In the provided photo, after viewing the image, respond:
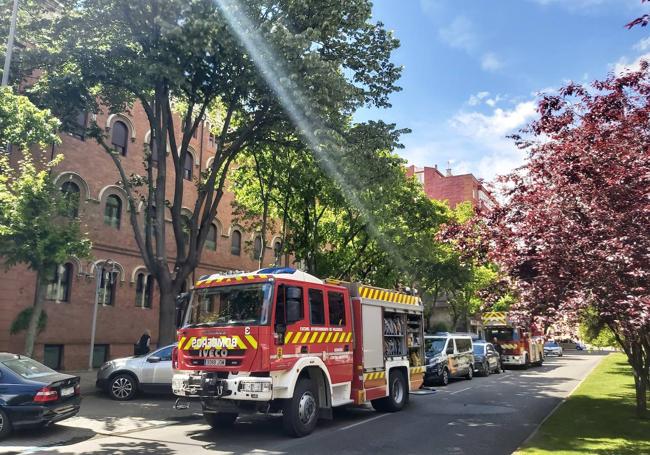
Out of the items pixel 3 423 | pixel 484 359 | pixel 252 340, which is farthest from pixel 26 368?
pixel 484 359

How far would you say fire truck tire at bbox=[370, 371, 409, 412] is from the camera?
1258 centimetres

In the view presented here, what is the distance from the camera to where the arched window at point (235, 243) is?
31.5m

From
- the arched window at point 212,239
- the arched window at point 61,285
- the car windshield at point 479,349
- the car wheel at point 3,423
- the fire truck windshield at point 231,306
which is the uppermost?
the arched window at point 212,239

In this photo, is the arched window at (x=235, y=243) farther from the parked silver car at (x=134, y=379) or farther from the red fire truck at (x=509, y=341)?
the parked silver car at (x=134, y=379)

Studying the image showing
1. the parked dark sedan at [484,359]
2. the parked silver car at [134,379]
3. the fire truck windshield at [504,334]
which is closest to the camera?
the parked silver car at [134,379]

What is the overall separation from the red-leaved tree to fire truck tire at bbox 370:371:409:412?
4.47 m

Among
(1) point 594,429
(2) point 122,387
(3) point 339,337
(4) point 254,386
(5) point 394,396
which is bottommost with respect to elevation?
(1) point 594,429

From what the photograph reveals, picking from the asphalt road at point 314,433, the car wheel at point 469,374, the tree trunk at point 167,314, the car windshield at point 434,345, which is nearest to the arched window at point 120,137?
the tree trunk at point 167,314

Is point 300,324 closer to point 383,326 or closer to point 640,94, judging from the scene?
point 383,326

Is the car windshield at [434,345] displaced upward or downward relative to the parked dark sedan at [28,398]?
upward

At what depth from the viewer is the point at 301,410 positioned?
30.9 ft

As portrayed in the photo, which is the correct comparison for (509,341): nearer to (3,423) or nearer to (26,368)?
(26,368)

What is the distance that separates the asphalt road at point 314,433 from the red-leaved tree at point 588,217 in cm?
273

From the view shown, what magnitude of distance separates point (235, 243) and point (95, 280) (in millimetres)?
10338
